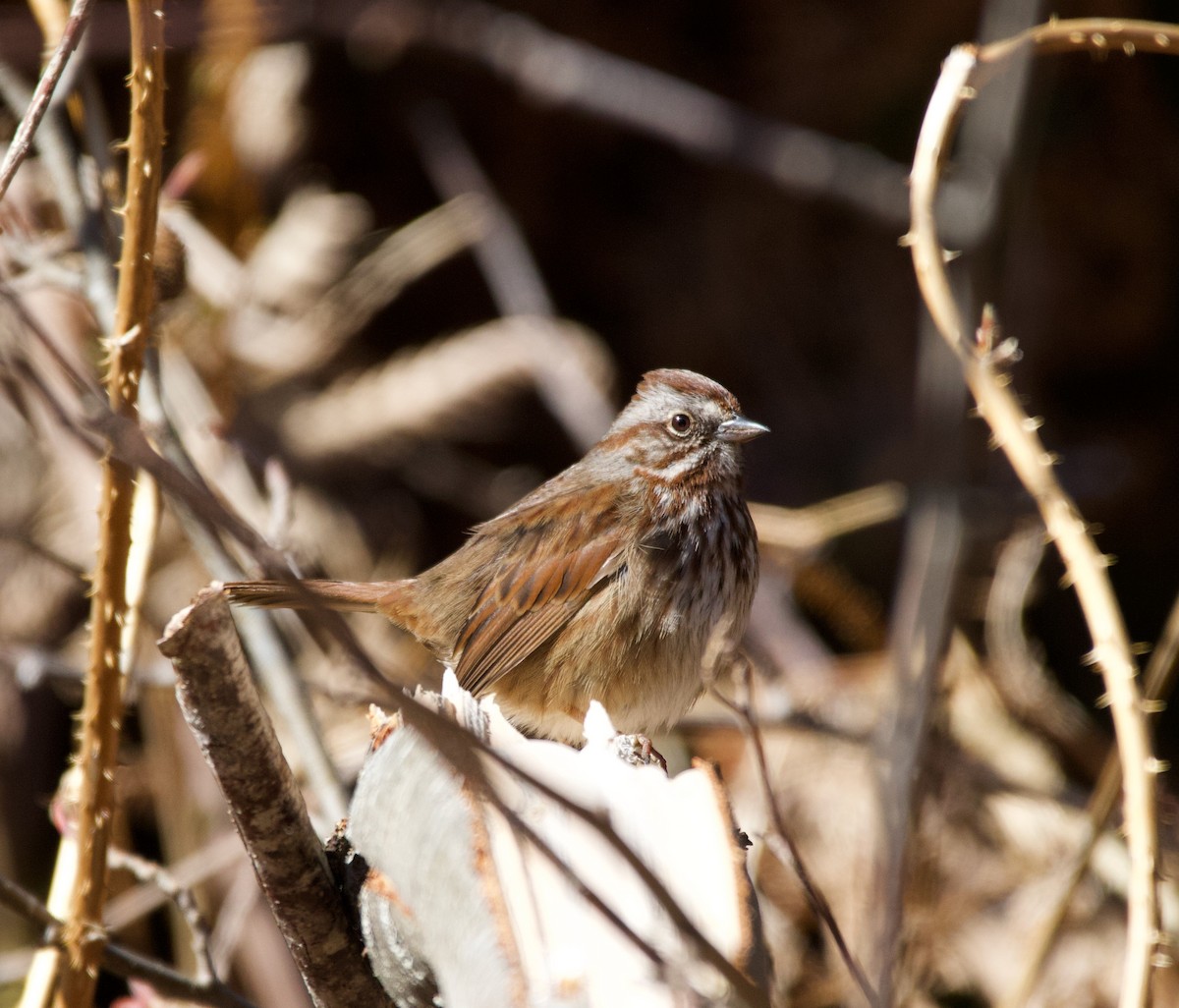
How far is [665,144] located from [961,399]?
3580 millimetres

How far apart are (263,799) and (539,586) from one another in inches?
Result: 64.4

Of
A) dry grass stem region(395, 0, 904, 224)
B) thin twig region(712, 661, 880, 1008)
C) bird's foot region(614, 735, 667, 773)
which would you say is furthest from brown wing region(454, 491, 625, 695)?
dry grass stem region(395, 0, 904, 224)

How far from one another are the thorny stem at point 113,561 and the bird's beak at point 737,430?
1.63m

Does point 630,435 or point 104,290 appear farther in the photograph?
point 630,435

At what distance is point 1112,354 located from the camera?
5.16 meters

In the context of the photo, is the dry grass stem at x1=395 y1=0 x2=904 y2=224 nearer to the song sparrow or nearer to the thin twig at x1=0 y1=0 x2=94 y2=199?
the song sparrow

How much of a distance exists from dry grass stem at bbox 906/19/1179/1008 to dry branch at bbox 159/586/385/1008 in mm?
908

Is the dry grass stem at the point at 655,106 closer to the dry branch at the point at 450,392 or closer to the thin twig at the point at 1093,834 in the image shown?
the dry branch at the point at 450,392

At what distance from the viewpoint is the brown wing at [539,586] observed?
302 cm

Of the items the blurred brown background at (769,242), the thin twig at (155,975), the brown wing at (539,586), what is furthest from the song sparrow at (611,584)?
the blurred brown background at (769,242)

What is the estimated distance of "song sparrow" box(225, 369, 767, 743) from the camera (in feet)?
9.51

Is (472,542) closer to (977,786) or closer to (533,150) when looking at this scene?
(977,786)

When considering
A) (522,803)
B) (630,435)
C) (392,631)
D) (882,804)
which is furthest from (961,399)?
(392,631)

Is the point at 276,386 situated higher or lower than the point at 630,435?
higher
